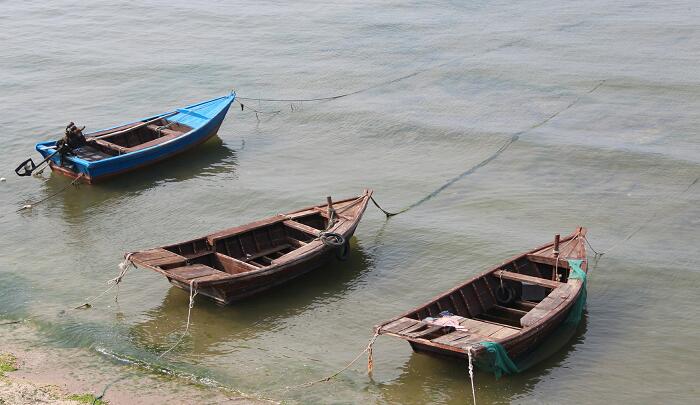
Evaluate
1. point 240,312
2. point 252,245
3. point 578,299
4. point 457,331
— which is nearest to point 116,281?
point 240,312

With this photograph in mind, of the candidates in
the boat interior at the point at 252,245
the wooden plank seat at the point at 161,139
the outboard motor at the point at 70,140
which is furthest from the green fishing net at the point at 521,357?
the outboard motor at the point at 70,140

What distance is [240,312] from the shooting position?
1772cm

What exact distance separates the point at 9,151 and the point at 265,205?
923 centimetres

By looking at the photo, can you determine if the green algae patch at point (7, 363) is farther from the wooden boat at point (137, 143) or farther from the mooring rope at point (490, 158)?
the wooden boat at point (137, 143)

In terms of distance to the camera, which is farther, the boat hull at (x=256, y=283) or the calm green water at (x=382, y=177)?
the boat hull at (x=256, y=283)

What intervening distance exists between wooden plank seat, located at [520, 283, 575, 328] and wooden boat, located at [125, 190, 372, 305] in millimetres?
4602

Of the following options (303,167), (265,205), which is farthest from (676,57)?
(265,205)

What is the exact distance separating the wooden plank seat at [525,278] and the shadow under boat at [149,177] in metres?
10.7

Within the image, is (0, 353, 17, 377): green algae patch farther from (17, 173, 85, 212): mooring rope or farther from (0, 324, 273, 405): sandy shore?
(17, 173, 85, 212): mooring rope

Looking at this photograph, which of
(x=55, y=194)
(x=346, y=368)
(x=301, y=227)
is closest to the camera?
(x=346, y=368)

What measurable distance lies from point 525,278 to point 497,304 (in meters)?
0.71

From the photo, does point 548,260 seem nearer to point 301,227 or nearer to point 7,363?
point 301,227

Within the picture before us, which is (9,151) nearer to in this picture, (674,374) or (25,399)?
(25,399)

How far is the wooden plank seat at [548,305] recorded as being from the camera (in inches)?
607
